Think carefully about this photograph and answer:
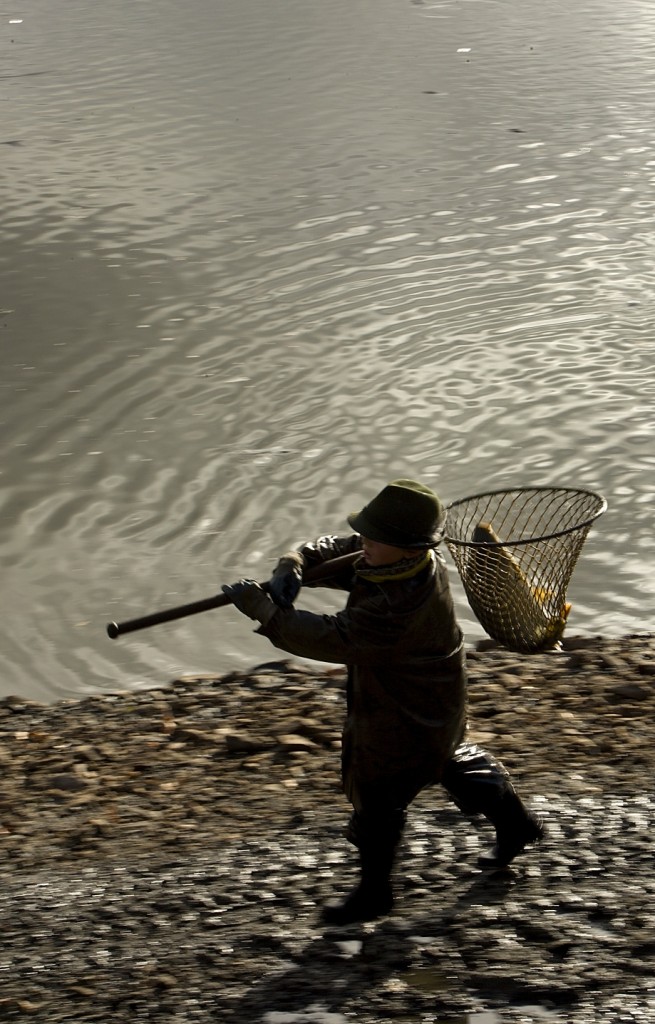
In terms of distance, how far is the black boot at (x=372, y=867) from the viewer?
461 cm

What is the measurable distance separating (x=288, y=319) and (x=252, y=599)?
8586mm

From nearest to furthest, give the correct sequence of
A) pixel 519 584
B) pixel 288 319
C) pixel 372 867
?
pixel 372 867 < pixel 519 584 < pixel 288 319

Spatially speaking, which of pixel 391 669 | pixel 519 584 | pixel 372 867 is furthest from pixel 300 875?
pixel 519 584

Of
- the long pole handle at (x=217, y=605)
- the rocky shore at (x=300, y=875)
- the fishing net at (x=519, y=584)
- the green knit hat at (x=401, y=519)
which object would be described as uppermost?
the green knit hat at (x=401, y=519)

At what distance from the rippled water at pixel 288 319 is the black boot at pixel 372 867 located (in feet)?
10.1

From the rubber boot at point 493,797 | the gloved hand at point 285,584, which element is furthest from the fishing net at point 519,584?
the gloved hand at point 285,584

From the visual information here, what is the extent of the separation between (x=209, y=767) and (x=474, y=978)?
1.91 m

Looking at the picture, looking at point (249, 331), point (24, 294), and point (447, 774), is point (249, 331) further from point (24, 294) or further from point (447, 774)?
point (447, 774)

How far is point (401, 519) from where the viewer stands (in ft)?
13.9

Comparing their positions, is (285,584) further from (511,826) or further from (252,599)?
(511,826)

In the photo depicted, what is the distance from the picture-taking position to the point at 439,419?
1062 cm

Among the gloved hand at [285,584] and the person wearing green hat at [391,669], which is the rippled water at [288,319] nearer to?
the person wearing green hat at [391,669]

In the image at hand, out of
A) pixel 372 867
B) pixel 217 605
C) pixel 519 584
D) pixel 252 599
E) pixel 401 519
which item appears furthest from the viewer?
pixel 519 584

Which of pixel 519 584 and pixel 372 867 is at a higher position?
pixel 519 584
